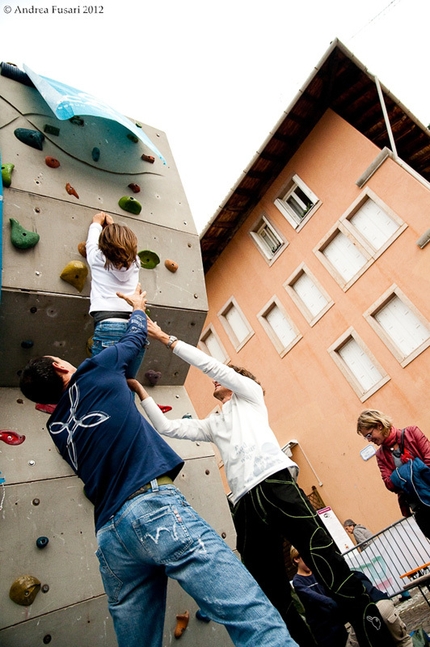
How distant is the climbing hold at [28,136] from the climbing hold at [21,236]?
1.02m

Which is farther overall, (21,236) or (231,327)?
(231,327)

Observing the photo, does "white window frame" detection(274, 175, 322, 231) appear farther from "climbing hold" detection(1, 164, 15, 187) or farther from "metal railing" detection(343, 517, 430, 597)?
"climbing hold" detection(1, 164, 15, 187)

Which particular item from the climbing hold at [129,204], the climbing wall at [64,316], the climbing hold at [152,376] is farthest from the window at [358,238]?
the climbing hold at [152,376]

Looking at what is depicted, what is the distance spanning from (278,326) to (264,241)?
2.99m

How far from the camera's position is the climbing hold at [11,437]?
9.27ft

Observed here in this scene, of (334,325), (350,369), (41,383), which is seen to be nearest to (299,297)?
(334,325)

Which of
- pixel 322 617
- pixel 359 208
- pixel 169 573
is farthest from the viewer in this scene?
pixel 359 208

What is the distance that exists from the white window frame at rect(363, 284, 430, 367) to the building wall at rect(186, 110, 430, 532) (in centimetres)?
7

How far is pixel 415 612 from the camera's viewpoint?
4.53 meters

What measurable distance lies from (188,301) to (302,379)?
266 inches

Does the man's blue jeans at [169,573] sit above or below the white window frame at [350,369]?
above

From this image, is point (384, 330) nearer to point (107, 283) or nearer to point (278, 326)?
point (278, 326)

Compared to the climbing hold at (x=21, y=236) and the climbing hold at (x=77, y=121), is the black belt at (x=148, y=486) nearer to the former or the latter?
the climbing hold at (x=21, y=236)

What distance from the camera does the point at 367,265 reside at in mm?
9203
